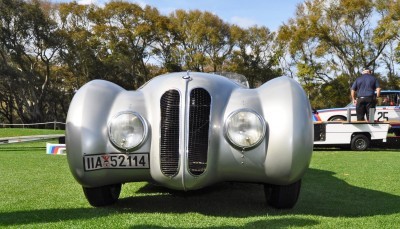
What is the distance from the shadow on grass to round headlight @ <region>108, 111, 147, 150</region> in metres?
0.69

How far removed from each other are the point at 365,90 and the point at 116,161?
9062mm

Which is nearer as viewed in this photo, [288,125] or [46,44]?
[288,125]

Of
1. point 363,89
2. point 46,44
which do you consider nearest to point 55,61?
point 46,44

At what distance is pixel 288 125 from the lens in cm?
373

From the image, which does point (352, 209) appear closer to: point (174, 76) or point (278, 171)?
point (278, 171)

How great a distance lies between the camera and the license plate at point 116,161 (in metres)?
3.79

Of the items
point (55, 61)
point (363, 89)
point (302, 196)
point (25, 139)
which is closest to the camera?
point (302, 196)

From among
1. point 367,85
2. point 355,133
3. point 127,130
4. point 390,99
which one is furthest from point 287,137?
point 390,99

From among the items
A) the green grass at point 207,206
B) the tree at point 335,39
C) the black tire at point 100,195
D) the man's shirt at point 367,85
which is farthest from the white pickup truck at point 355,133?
the tree at point 335,39

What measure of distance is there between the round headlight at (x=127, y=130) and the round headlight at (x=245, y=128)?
71 centimetres

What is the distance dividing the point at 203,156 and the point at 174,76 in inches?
33.2

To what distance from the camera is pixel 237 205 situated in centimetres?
453

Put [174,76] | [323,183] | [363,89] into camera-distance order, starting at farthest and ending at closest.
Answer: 1. [363,89]
2. [323,183]
3. [174,76]

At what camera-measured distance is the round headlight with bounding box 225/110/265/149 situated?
12.2ft
